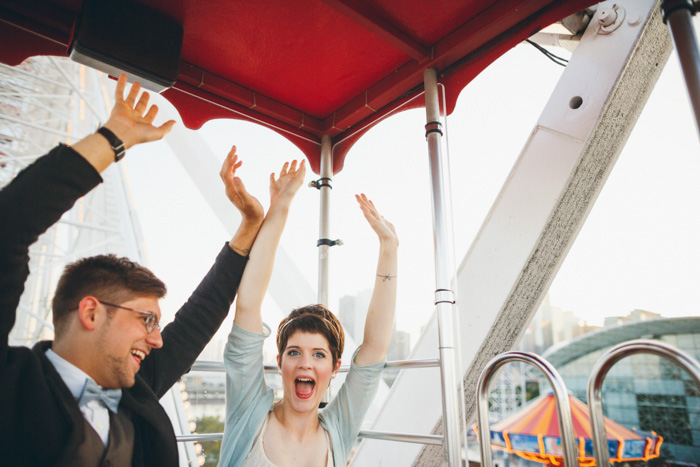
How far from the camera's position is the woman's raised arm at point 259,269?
1.38 metres

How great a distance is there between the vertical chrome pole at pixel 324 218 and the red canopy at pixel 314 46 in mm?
215

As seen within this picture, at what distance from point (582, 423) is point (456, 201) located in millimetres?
4134

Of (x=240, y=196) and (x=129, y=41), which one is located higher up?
(x=129, y=41)

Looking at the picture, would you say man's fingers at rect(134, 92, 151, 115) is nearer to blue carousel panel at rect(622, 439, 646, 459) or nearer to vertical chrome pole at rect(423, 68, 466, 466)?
vertical chrome pole at rect(423, 68, 466, 466)

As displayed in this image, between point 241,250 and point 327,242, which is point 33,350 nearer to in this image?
point 241,250

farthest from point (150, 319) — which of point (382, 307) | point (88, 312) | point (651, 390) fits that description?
point (651, 390)

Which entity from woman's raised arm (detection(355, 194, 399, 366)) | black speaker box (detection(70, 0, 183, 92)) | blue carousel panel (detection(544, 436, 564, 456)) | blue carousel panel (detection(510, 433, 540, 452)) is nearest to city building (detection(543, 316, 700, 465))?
blue carousel panel (detection(544, 436, 564, 456))

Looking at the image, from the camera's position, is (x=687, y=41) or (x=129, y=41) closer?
(x=687, y=41)

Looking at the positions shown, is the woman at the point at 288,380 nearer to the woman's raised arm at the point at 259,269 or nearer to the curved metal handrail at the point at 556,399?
the woman's raised arm at the point at 259,269

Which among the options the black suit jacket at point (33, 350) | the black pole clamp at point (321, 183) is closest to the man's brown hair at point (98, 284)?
the black suit jacket at point (33, 350)

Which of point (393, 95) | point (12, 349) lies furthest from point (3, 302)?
point (393, 95)

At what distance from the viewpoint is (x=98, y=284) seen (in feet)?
3.19

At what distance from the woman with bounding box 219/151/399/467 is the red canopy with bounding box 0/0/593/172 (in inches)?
26.6

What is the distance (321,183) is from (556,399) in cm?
170
